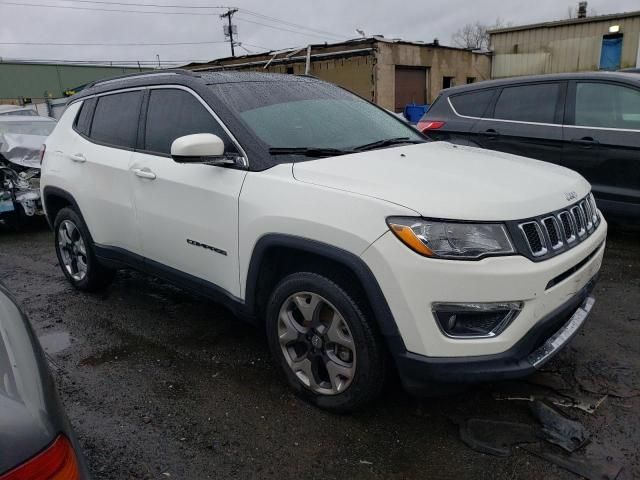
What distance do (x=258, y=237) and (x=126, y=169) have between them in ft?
4.81

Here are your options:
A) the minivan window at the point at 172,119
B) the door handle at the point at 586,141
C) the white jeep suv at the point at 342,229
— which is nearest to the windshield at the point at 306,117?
the white jeep suv at the point at 342,229

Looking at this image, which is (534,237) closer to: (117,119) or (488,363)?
(488,363)

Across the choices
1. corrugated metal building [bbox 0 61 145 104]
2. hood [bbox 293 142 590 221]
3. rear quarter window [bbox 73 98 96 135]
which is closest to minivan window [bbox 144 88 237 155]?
hood [bbox 293 142 590 221]

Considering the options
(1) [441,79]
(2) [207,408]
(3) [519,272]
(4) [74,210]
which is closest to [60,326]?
(4) [74,210]

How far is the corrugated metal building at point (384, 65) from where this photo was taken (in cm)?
1727

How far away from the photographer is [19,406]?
4.12 ft

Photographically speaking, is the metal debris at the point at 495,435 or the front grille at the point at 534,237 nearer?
the front grille at the point at 534,237

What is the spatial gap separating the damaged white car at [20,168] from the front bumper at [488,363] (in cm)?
646

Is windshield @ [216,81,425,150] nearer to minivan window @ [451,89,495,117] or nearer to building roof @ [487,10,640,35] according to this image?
minivan window @ [451,89,495,117]

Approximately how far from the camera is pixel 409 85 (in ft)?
61.2

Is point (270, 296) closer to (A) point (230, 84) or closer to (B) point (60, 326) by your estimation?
(A) point (230, 84)

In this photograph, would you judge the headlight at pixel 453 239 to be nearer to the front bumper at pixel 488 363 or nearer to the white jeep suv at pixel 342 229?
the white jeep suv at pixel 342 229

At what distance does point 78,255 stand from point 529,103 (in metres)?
4.83

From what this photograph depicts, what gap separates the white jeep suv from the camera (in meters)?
2.20
